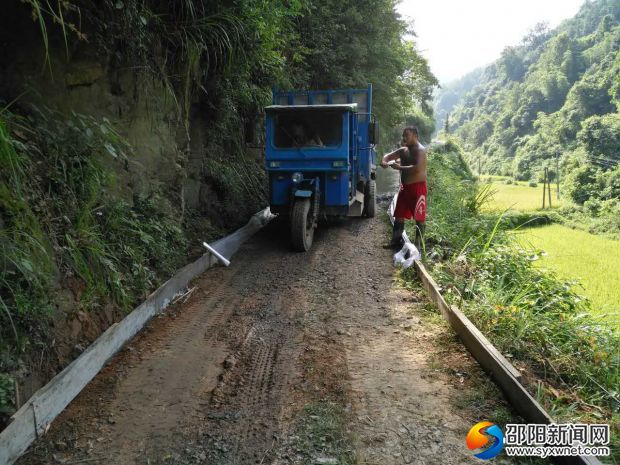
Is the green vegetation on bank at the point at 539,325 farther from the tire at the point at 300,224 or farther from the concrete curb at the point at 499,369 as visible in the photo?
the tire at the point at 300,224

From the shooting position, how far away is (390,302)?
4.95m

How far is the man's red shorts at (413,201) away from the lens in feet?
20.2

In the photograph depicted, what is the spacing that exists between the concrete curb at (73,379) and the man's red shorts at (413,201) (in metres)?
3.23

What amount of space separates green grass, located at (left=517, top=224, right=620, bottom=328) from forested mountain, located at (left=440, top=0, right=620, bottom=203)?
810cm

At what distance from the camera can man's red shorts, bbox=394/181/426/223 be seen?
20.2 feet

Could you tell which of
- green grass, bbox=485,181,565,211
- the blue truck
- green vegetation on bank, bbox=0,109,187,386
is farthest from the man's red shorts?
green grass, bbox=485,181,565,211

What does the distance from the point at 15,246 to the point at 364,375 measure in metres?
2.73

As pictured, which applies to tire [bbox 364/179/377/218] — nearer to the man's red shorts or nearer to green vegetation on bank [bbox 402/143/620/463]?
green vegetation on bank [bbox 402/143/620/463]

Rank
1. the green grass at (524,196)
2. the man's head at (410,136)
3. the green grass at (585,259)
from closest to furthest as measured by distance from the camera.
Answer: the man's head at (410,136) < the green grass at (585,259) < the green grass at (524,196)

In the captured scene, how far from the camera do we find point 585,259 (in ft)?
58.5

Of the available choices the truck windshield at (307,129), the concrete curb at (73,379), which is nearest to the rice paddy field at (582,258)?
the truck windshield at (307,129)

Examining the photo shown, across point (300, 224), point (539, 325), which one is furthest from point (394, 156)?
point (539, 325)

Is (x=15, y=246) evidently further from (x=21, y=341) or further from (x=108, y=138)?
(x=108, y=138)

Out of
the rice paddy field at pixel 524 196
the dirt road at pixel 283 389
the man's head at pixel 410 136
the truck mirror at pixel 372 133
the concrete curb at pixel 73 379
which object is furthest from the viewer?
the rice paddy field at pixel 524 196
